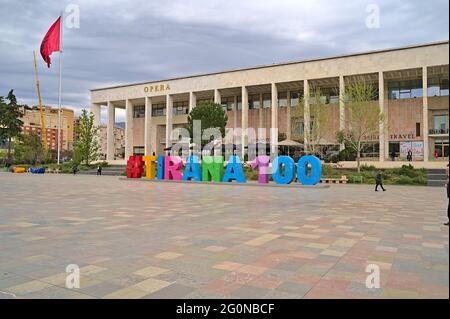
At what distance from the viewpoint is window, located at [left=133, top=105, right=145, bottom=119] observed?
63.4 m

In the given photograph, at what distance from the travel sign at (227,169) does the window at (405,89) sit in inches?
862

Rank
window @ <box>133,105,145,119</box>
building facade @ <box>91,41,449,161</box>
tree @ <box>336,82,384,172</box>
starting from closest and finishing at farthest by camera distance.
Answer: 1. tree @ <box>336,82,384,172</box>
2. building facade @ <box>91,41,449,161</box>
3. window @ <box>133,105,145,119</box>

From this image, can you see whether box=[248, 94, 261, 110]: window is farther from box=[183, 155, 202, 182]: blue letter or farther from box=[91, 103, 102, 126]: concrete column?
box=[91, 103, 102, 126]: concrete column

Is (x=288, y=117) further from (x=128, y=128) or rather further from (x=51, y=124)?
(x=51, y=124)

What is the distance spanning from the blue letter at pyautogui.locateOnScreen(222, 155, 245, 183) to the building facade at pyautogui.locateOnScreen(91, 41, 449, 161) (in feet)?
51.5

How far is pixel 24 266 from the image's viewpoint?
5297mm

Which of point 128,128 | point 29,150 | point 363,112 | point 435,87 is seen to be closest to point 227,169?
point 363,112

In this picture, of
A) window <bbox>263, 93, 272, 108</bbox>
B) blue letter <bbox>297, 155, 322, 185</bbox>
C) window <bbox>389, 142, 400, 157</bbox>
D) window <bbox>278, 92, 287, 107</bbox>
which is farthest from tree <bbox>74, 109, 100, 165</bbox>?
window <bbox>389, 142, 400, 157</bbox>

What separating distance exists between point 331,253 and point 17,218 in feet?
27.8

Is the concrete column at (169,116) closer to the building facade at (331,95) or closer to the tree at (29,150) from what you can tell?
the building facade at (331,95)

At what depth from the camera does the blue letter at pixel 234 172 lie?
2594 cm
